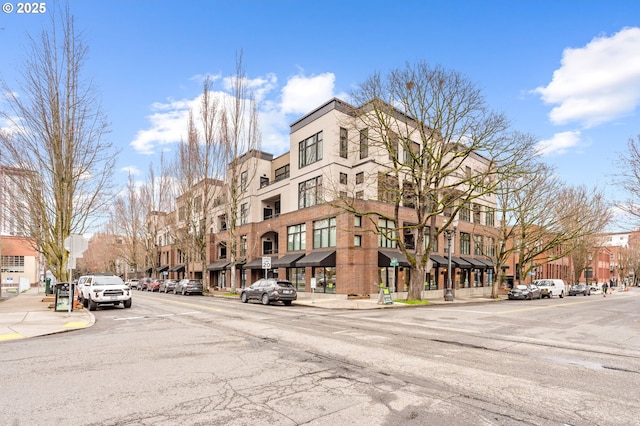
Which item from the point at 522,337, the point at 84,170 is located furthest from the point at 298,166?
the point at 522,337

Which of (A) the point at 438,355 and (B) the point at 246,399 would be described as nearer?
(B) the point at 246,399

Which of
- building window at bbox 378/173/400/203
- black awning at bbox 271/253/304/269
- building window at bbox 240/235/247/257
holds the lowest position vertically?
black awning at bbox 271/253/304/269

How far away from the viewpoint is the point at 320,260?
2934cm

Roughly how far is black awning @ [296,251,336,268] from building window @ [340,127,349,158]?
7.98 metres

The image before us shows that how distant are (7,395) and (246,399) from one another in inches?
137

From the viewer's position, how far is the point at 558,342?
11.0 meters

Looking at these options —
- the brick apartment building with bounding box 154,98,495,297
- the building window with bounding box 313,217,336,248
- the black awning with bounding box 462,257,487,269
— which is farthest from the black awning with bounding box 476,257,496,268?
the building window with bounding box 313,217,336,248

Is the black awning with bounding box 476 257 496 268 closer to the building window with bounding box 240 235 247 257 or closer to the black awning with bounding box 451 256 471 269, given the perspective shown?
the black awning with bounding box 451 256 471 269

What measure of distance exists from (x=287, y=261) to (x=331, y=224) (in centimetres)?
512

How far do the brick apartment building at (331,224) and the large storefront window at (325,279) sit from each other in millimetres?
77

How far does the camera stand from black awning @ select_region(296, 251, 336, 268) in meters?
29.3

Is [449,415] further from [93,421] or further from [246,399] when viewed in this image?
[93,421]

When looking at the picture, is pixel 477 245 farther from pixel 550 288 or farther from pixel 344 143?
pixel 344 143

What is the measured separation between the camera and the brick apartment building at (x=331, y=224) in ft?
97.1
